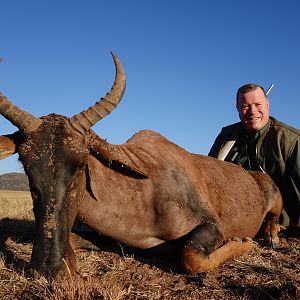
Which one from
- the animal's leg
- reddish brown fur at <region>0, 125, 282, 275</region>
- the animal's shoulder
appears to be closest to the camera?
reddish brown fur at <region>0, 125, 282, 275</region>

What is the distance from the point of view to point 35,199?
4.95m

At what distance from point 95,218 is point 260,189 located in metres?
3.58

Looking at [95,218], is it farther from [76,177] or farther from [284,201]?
[284,201]

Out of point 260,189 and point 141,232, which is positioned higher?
point 260,189

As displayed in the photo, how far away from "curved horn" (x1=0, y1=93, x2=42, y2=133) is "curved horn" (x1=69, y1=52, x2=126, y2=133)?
49cm

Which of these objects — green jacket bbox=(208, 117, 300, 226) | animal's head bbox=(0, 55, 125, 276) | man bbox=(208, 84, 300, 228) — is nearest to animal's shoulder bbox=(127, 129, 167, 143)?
animal's head bbox=(0, 55, 125, 276)

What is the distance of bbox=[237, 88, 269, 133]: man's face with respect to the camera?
29.6 feet

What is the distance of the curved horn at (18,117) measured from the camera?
5324 millimetres

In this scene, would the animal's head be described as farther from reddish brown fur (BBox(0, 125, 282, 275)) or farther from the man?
the man

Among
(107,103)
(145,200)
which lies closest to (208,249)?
(145,200)

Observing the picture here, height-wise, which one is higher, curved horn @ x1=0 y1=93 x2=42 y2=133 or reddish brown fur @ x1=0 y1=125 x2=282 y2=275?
curved horn @ x1=0 y1=93 x2=42 y2=133

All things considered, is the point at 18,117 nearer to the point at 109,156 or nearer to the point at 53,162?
the point at 53,162

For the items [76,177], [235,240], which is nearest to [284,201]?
[235,240]

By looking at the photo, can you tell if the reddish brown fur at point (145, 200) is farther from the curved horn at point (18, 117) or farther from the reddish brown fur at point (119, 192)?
the curved horn at point (18, 117)
